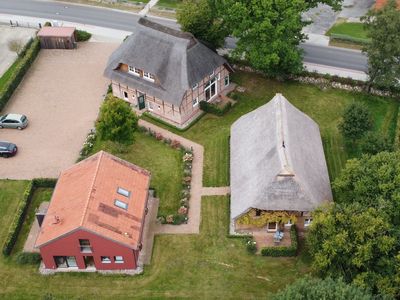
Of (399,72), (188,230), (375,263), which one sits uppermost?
(399,72)

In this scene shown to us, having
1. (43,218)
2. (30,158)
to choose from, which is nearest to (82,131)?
(30,158)

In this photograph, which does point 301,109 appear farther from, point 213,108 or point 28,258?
point 28,258

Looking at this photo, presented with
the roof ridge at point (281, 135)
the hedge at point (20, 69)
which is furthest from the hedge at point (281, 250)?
the hedge at point (20, 69)

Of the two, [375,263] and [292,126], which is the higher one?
[292,126]

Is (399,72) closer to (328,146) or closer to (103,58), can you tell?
(328,146)

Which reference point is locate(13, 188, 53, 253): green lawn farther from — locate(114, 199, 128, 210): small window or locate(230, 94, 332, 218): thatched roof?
locate(230, 94, 332, 218): thatched roof

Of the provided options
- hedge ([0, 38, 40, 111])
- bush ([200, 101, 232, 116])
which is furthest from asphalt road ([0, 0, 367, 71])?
bush ([200, 101, 232, 116])
